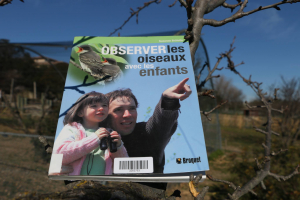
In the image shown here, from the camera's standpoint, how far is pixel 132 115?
0.59m

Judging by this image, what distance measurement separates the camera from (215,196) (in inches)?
133

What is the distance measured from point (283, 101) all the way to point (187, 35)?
684 centimetres

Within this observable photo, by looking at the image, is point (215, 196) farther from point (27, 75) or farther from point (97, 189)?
point (27, 75)

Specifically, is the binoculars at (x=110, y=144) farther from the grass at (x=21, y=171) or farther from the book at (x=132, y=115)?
the grass at (x=21, y=171)

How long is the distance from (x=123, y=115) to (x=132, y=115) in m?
0.03

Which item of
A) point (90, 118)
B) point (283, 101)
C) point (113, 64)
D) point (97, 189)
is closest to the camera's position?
point (97, 189)

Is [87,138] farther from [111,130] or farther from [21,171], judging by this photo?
[21,171]

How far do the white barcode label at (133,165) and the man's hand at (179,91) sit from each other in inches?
7.9

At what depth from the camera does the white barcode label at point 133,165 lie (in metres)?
0.50

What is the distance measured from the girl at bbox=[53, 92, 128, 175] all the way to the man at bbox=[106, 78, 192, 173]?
2 cm

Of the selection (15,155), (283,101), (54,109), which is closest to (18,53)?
(54,109)

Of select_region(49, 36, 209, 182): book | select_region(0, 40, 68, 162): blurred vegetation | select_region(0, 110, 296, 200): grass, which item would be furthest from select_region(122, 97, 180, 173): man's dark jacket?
select_region(0, 40, 68, 162): blurred vegetation

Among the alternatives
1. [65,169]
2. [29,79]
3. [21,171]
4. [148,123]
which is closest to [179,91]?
[148,123]

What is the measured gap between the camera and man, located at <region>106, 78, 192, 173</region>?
20.9 inches
